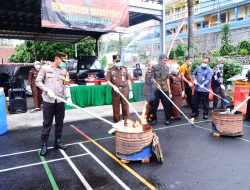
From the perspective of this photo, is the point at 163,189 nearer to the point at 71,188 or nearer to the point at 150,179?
the point at 150,179

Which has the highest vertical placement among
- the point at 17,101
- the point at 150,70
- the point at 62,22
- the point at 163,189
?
the point at 62,22

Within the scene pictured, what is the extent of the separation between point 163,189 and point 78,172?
1.49 m

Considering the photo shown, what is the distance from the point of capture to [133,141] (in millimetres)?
4383

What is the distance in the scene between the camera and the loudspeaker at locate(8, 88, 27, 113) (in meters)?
9.13

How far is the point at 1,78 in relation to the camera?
48.3ft

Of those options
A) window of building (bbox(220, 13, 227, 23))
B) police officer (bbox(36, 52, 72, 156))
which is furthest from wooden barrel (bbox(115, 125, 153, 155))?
window of building (bbox(220, 13, 227, 23))

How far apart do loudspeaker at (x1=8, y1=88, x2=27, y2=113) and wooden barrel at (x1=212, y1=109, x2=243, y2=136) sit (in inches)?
275

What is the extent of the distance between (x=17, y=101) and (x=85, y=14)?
4.24 m

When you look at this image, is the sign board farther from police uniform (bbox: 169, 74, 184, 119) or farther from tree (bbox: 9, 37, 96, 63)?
tree (bbox: 9, 37, 96, 63)

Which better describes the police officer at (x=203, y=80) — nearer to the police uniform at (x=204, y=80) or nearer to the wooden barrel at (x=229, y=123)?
the police uniform at (x=204, y=80)

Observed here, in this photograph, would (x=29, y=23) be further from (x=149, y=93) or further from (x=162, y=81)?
(x=162, y=81)

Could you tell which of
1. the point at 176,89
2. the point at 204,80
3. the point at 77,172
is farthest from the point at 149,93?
the point at 77,172

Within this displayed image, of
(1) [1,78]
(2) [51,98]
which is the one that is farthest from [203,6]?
(2) [51,98]

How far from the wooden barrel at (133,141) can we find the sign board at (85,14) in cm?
620
